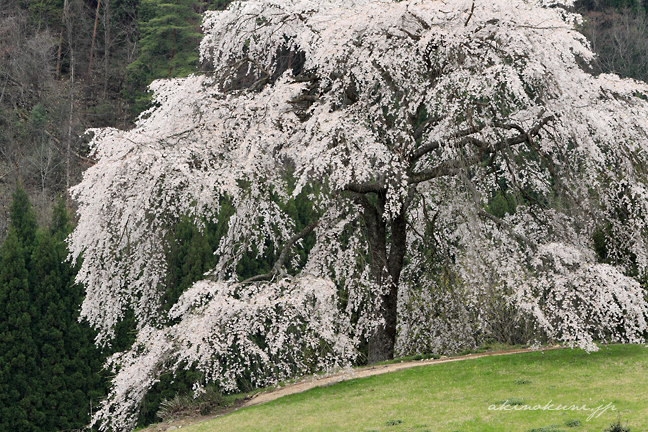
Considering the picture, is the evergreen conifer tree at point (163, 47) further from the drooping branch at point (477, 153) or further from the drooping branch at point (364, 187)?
the drooping branch at point (477, 153)

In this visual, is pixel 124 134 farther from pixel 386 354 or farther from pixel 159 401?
pixel 159 401

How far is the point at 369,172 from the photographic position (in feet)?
33.7

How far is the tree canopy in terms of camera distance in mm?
8945

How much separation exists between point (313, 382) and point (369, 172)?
138 inches

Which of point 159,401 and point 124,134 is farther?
point 159,401

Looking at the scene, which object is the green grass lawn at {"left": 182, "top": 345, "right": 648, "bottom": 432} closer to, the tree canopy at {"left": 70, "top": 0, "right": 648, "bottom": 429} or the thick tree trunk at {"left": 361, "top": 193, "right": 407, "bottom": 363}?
the tree canopy at {"left": 70, "top": 0, "right": 648, "bottom": 429}

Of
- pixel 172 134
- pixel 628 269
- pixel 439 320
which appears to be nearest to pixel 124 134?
pixel 172 134

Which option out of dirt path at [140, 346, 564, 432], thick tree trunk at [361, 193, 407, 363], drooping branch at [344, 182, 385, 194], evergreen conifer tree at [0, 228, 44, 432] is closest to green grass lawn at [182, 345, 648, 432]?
dirt path at [140, 346, 564, 432]

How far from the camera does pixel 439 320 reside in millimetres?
12492

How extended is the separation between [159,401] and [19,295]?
147 inches

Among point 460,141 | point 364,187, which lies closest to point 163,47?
point 364,187

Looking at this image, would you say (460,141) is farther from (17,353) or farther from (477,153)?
(17,353)

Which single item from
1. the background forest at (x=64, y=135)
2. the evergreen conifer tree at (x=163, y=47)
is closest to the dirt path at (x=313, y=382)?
the background forest at (x=64, y=135)

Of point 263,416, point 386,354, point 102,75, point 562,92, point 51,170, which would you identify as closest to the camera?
point 263,416
